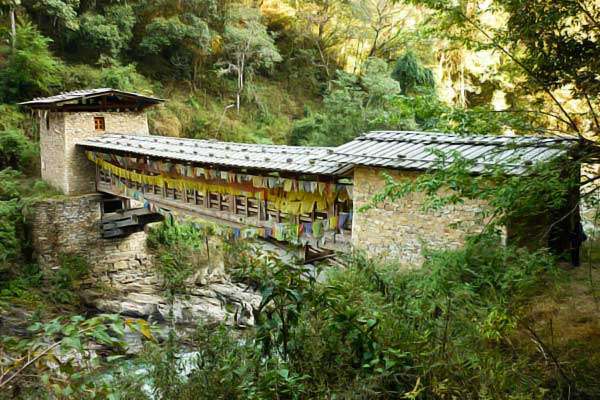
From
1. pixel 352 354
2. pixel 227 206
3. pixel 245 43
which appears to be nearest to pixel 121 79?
pixel 245 43

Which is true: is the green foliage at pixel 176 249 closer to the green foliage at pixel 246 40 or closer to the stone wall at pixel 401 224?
the stone wall at pixel 401 224

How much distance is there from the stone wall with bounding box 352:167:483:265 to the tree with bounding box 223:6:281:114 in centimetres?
1615

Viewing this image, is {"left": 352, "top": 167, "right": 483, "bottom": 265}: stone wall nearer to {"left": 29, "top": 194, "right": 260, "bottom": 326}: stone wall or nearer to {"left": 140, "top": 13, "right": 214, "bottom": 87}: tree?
{"left": 29, "top": 194, "right": 260, "bottom": 326}: stone wall

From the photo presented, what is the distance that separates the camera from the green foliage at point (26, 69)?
18.2 meters

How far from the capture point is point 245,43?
23.1m

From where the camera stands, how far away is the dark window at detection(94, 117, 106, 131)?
15375 millimetres

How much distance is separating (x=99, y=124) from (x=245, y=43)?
9.59 meters

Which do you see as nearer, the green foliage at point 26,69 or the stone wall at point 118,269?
the stone wall at point 118,269

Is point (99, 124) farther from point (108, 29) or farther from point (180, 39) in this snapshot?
point (180, 39)

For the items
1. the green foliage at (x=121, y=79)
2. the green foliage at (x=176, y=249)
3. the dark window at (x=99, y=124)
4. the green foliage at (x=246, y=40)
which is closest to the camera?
the dark window at (x=99, y=124)

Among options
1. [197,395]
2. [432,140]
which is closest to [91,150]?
[432,140]

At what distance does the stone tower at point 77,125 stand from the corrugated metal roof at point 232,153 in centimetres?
67

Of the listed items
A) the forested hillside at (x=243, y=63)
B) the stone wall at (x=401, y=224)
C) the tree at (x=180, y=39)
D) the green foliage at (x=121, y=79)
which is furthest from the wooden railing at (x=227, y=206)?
the tree at (x=180, y=39)

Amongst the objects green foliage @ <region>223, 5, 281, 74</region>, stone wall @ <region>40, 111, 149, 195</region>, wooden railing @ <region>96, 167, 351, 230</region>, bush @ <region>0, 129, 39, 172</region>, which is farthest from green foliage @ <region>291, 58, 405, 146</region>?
bush @ <region>0, 129, 39, 172</region>
